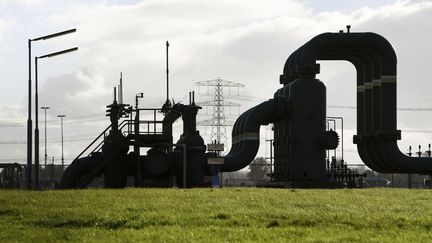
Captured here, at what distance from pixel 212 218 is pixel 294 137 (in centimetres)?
3635

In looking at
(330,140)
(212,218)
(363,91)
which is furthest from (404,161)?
(212,218)

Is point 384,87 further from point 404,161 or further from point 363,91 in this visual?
point 404,161

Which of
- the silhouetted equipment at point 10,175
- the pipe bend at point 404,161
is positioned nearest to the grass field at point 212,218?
the pipe bend at point 404,161

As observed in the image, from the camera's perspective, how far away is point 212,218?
84.7 ft

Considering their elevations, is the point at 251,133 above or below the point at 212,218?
above

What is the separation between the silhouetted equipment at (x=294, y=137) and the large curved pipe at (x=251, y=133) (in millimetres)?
72

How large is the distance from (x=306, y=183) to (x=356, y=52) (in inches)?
432

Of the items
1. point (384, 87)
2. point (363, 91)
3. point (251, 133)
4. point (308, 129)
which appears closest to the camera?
point (308, 129)

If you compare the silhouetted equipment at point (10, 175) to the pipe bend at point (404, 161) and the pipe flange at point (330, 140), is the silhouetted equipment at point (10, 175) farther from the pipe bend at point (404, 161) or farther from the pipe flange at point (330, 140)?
the pipe bend at point (404, 161)

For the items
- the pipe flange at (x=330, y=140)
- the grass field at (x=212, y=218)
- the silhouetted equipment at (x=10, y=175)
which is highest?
the pipe flange at (x=330, y=140)

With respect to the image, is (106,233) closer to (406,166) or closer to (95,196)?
(95,196)

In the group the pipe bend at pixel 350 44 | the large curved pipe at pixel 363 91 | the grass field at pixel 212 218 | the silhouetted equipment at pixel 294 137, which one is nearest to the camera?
the grass field at pixel 212 218

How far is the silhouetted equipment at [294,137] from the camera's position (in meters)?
58.8

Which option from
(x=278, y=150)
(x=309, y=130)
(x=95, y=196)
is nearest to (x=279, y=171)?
Answer: (x=278, y=150)
